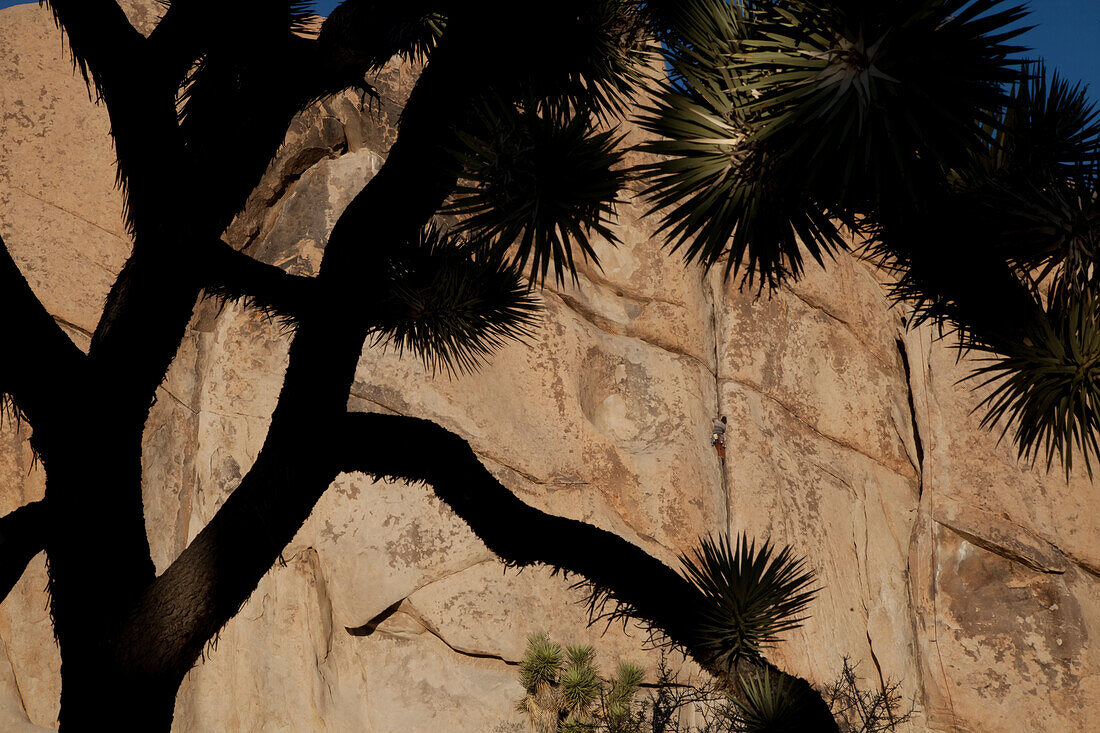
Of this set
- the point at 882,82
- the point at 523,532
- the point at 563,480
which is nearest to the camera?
the point at 882,82

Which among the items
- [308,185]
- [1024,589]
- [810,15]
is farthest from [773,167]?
[1024,589]

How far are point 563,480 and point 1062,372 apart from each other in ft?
22.4

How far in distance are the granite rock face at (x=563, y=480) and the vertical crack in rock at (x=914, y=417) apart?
4 cm

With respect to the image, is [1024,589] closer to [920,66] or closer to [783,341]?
[783,341]

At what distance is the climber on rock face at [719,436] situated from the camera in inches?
387

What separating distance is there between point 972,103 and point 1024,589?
29.6ft

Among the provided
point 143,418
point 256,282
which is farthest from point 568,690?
point 143,418

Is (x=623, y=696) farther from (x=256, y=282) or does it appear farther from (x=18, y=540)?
(x=18, y=540)

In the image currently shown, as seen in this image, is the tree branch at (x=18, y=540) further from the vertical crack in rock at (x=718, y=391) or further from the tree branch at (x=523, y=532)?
the vertical crack in rock at (x=718, y=391)

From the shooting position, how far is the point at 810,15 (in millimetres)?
2322

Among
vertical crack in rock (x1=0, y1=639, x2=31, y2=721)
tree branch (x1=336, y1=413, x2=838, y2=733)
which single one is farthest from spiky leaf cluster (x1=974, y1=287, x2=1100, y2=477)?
vertical crack in rock (x1=0, y1=639, x2=31, y2=721)

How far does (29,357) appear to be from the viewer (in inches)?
120

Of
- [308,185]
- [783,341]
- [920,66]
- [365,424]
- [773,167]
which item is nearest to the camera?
[920,66]

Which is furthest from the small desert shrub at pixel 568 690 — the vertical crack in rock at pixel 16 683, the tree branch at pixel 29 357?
the tree branch at pixel 29 357
